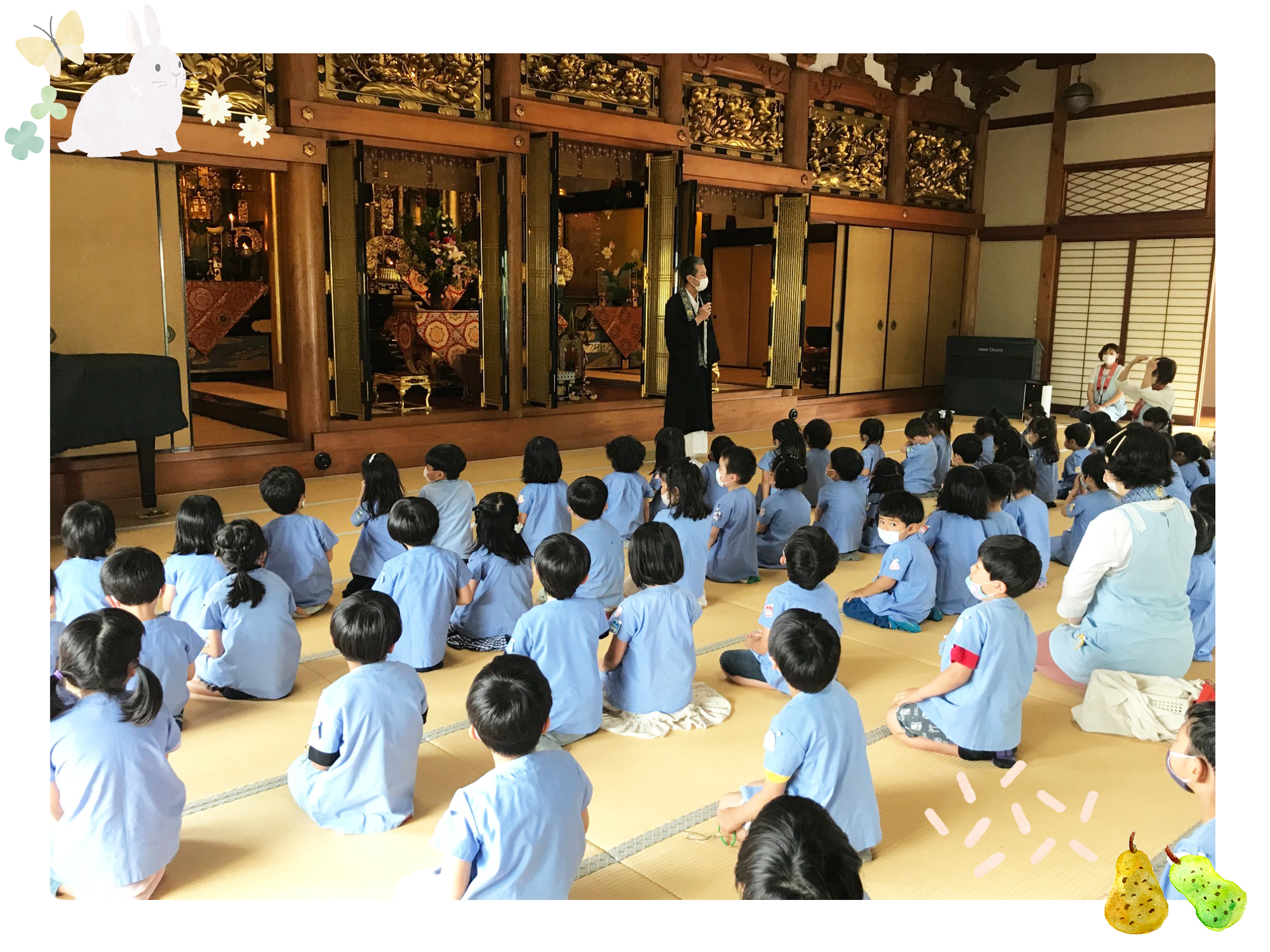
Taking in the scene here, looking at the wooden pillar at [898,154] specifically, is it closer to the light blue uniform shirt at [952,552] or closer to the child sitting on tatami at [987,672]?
the light blue uniform shirt at [952,552]

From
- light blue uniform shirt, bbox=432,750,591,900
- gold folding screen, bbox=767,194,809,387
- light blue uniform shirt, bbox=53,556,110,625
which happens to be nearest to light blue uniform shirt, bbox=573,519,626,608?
light blue uniform shirt, bbox=53,556,110,625

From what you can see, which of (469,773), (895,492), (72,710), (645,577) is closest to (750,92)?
(895,492)

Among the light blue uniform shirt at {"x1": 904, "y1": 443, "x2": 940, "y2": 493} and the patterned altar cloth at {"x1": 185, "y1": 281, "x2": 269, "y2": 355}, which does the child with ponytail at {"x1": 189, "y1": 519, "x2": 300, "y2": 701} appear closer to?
the light blue uniform shirt at {"x1": 904, "y1": 443, "x2": 940, "y2": 493}

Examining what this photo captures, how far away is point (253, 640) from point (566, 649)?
96 centimetres

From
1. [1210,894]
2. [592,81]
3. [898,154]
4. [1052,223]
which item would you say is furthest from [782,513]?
[1052,223]

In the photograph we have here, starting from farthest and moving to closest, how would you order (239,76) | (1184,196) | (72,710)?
1. (1184,196)
2. (239,76)
3. (72,710)

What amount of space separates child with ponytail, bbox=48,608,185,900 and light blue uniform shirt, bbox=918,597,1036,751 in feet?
6.24

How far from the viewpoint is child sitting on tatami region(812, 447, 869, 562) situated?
4.53 metres

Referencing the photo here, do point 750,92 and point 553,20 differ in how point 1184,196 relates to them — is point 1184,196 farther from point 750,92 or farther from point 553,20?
point 553,20

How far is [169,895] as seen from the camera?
2021 mm

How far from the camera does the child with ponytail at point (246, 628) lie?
2.81 metres

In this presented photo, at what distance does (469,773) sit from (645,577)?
0.71 metres

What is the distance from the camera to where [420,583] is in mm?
3059

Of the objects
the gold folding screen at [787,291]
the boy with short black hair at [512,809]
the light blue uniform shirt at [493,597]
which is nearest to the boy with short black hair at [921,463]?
the light blue uniform shirt at [493,597]
